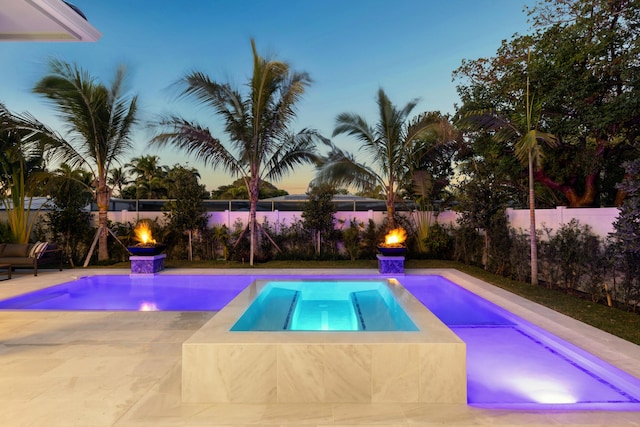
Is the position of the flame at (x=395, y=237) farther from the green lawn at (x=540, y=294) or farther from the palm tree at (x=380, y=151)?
the green lawn at (x=540, y=294)

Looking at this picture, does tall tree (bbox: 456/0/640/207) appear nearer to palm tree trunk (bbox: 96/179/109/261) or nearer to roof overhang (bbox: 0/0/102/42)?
roof overhang (bbox: 0/0/102/42)

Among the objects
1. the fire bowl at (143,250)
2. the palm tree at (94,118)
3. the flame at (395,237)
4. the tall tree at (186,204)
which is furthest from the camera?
the tall tree at (186,204)

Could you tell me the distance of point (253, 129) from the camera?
31.6ft

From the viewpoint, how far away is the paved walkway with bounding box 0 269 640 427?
240 centimetres

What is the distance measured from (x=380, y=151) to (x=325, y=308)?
18.6ft

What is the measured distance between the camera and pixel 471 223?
921cm

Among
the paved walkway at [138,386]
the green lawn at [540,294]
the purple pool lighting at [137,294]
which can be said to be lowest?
the purple pool lighting at [137,294]

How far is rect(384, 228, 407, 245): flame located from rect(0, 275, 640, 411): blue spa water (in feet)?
4.57

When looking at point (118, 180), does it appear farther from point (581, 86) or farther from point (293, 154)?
point (581, 86)

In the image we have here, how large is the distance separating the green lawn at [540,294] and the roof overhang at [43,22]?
19.4ft

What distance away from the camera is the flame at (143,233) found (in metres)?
9.61

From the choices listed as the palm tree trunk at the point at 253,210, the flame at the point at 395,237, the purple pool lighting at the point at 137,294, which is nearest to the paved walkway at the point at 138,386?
the purple pool lighting at the point at 137,294

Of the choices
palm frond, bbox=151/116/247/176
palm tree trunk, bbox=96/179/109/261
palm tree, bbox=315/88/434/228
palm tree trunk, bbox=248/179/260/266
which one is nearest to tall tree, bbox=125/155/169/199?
palm tree trunk, bbox=96/179/109/261

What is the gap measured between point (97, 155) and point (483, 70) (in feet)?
37.7
